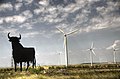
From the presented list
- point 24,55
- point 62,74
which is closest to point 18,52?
point 24,55

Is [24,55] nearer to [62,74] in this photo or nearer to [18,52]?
[18,52]

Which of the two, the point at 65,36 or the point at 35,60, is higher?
the point at 65,36

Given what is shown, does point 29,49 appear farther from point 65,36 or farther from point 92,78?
point 92,78

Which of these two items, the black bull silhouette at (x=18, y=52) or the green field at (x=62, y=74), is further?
the black bull silhouette at (x=18, y=52)

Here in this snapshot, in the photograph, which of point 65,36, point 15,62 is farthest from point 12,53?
point 65,36

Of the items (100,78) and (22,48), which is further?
(22,48)

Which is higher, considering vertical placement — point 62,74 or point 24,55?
point 24,55

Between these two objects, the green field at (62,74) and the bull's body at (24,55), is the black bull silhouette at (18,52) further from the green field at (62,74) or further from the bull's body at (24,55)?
the green field at (62,74)

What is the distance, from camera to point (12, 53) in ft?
125

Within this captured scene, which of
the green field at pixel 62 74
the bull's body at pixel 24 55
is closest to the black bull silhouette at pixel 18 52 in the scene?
the bull's body at pixel 24 55

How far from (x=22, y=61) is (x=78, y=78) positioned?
65.2 ft

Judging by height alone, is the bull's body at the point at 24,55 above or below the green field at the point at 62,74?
above

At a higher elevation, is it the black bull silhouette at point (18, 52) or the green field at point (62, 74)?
the black bull silhouette at point (18, 52)

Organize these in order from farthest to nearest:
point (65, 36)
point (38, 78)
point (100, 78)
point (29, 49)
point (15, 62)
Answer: point (65, 36) → point (29, 49) → point (15, 62) → point (38, 78) → point (100, 78)
